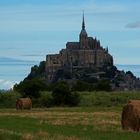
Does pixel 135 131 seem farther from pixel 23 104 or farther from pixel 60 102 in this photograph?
pixel 60 102

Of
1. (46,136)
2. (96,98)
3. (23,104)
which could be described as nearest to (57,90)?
(96,98)

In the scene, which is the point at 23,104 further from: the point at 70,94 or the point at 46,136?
the point at 46,136

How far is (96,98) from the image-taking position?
8362cm

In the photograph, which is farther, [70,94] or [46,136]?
[70,94]

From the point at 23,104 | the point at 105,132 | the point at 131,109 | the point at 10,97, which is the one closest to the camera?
the point at 105,132

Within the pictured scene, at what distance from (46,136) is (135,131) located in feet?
17.3

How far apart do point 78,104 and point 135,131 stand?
55397 millimetres

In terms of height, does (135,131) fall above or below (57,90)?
below

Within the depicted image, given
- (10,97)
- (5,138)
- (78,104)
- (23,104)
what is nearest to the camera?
(5,138)

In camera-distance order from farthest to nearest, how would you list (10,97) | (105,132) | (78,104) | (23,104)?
1. (10,97)
2. (78,104)
3. (23,104)
4. (105,132)

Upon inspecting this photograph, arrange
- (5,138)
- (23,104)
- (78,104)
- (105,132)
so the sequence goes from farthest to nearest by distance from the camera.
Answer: (78,104), (23,104), (105,132), (5,138)

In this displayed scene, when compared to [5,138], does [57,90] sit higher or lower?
higher

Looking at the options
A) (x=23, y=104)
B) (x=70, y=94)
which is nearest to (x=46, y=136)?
(x=23, y=104)

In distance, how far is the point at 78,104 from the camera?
7900cm
